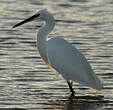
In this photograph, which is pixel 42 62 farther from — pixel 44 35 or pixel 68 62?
pixel 68 62

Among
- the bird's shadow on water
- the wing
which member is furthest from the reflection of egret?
the bird's shadow on water

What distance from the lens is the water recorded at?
10328mm

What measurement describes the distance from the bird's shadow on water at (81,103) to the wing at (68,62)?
0.35 meters

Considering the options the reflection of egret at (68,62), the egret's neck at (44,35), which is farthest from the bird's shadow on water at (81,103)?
the egret's neck at (44,35)

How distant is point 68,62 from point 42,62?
235 centimetres

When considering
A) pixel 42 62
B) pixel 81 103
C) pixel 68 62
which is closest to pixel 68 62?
pixel 68 62

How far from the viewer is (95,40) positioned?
49.8 feet

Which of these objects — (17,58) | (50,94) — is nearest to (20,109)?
(50,94)

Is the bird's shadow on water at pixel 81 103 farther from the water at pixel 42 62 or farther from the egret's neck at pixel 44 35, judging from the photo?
the egret's neck at pixel 44 35

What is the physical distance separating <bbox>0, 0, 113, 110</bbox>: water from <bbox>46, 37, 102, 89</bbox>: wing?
0.40 m

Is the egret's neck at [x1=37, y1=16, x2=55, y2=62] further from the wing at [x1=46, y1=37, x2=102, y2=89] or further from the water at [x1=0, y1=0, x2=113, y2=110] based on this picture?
the water at [x1=0, y1=0, x2=113, y2=110]

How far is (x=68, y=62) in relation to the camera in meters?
10.8

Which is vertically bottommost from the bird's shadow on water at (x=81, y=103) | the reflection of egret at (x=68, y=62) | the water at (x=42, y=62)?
the water at (x=42, y=62)

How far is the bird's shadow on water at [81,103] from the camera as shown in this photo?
10039mm
